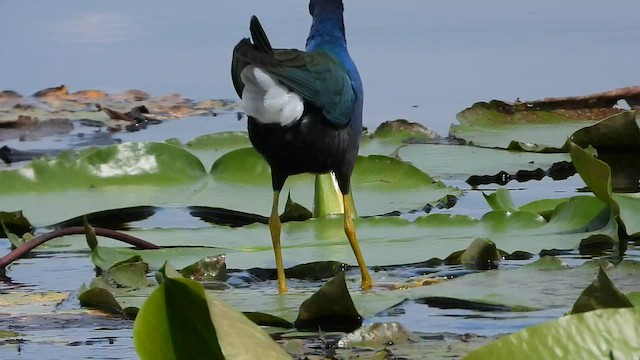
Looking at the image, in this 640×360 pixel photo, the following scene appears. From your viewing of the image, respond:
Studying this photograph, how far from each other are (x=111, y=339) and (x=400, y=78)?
16.2ft

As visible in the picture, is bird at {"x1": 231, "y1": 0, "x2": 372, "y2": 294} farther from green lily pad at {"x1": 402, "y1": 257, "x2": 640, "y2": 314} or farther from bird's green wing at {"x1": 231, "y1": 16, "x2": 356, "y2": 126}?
green lily pad at {"x1": 402, "y1": 257, "x2": 640, "y2": 314}

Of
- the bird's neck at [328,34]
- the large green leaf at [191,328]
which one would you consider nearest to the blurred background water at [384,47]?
the bird's neck at [328,34]

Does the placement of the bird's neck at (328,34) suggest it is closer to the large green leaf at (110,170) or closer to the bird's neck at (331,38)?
the bird's neck at (331,38)

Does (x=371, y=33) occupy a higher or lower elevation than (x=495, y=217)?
higher

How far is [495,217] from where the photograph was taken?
13.4 feet

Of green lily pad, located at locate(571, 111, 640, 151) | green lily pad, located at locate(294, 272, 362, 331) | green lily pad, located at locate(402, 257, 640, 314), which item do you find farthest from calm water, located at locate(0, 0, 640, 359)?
green lily pad, located at locate(294, 272, 362, 331)


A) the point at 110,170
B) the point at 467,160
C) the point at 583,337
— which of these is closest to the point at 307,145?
the point at 110,170

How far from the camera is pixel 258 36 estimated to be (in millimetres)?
3557

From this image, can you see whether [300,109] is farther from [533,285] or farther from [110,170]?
[110,170]

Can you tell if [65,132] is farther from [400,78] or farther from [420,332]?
[420,332]

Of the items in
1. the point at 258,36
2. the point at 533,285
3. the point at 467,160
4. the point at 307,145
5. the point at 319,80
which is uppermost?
the point at 258,36

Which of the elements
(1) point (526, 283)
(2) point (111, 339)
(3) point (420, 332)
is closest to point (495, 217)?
(1) point (526, 283)

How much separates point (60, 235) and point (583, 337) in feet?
8.07

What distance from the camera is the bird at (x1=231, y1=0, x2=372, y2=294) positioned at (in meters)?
3.66
